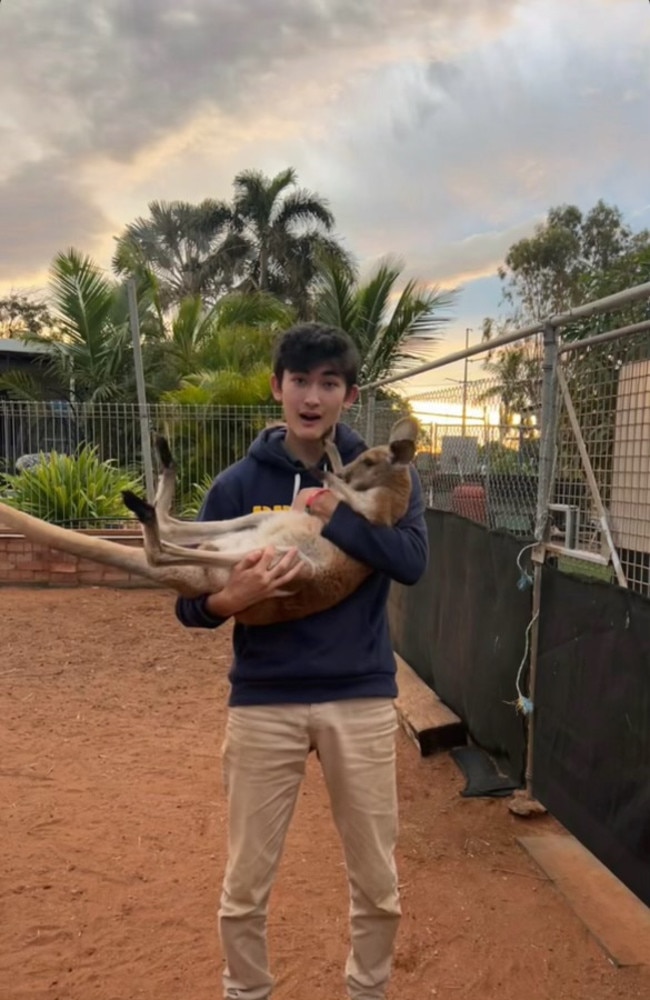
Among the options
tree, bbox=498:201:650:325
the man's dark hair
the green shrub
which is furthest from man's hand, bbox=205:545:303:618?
tree, bbox=498:201:650:325

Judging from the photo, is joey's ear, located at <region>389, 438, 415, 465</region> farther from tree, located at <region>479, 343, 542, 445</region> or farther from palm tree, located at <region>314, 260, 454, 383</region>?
palm tree, located at <region>314, 260, 454, 383</region>

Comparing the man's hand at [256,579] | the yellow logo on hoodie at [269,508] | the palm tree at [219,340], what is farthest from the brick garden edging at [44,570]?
the man's hand at [256,579]

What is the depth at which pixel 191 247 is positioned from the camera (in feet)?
116

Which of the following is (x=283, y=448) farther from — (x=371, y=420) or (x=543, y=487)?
(x=371, y=420)

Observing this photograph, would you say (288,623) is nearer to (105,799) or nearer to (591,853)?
(591,853)

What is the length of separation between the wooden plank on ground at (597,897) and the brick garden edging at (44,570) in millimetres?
6916

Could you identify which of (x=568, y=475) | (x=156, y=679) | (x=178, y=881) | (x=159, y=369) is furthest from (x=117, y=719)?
(x=159, y=369)

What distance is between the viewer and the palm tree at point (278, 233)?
105ft

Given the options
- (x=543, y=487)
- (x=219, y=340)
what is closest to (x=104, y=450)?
(x=219, y=340)

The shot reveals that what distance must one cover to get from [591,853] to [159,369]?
16170mm

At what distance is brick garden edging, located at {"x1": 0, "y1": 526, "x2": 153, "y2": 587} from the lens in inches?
394

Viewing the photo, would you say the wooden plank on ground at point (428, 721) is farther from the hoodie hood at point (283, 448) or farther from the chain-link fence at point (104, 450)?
the chain-link fence at point (104, 450)

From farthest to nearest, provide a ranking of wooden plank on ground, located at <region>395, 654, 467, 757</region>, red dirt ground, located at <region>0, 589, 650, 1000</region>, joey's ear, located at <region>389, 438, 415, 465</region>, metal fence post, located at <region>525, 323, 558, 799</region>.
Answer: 1. wooden plank on ground, located at <region>395, 654, 467, 757</region>
2. metal fence post, located at <region>525, 323, 558, 799</region>
3. red dirt ground, located at <region>0, 589, 650, 1000</region>
4. joey's ear, located at <region>389, 438, 415, 465</region>

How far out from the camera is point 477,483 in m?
6.04
